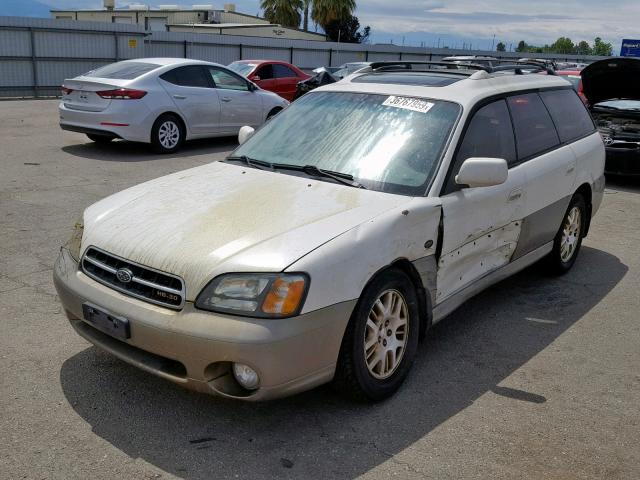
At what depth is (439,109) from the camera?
4336mm

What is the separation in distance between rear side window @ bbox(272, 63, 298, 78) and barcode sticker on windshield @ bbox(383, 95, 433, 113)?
45.7 feet

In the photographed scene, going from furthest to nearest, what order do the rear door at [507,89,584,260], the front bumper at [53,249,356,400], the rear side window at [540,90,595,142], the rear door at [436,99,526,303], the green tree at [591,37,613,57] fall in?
the green tree at [591,37,613,57]
the rear side window at [540,90,595,142]
the rear door at [507,89,584,260]
the rear door at [436,99,526,303]
the front bumper at [53,249,356,400]

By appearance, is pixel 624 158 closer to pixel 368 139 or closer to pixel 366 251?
pixel 368 139

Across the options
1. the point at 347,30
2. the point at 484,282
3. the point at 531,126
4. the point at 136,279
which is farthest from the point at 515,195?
→ the point at 347,30

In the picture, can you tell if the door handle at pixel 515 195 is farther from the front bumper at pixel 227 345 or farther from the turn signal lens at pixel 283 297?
the turn signal lens at pixel 283 297

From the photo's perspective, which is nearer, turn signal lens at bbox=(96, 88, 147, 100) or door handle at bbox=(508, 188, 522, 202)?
door handle at bbox=(508, 188, 522, 202)

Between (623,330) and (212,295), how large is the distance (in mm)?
3203

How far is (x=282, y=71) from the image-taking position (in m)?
18.2

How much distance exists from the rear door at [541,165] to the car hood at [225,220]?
5.11 ft

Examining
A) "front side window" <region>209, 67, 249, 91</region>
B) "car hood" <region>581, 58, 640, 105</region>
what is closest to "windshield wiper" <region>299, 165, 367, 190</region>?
"car hood" <region>581, 58, 640, 105</region>

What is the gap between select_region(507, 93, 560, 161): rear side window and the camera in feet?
16.1

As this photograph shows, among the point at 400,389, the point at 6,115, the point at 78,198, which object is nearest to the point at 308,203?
the point at 400,389

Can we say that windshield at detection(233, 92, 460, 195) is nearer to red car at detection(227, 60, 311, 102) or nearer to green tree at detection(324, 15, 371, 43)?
red car at detection(227, 60, 311, 102)

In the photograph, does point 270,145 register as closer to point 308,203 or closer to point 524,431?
point 308,203
